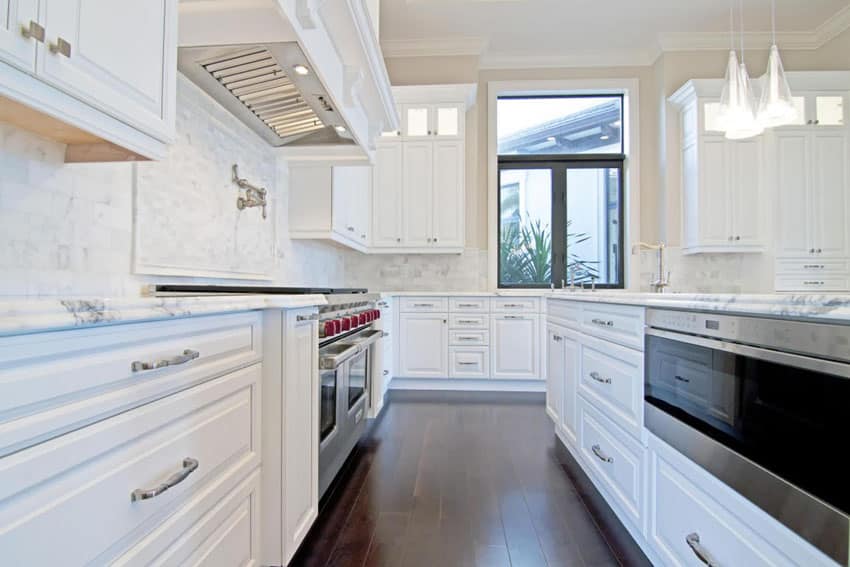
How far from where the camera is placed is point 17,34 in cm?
69

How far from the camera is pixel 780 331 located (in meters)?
0.82

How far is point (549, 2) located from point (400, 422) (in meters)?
3.77

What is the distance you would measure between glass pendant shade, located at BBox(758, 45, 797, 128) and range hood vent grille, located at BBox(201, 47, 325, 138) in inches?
93.1

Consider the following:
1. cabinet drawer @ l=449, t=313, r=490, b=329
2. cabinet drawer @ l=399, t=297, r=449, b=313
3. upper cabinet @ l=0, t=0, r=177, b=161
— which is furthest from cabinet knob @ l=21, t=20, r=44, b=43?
cabinet drawer @ l=449, t=313, r=490, b=329

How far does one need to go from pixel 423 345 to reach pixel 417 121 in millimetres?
2186

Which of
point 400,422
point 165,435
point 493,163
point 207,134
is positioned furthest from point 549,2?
point 165,435

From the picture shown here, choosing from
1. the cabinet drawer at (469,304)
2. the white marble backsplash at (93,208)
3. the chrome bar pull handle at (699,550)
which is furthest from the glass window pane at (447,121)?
the chrome bar pull handle at (699,550)

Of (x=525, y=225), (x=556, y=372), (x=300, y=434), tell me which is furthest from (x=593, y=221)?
(x=300, y=434)

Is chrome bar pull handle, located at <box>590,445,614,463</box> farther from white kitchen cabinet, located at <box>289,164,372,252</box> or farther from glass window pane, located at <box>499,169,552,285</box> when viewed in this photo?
glass window pane, located at <box>499,169,552,285</box>

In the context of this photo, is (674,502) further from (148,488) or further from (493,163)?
(493,163)

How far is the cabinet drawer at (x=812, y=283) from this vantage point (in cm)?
367

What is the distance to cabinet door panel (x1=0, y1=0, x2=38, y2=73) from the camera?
67 centimetres

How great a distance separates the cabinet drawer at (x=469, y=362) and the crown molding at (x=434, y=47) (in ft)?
9.80

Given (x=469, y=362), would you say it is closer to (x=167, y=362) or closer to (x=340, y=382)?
(x=340, y=382)
